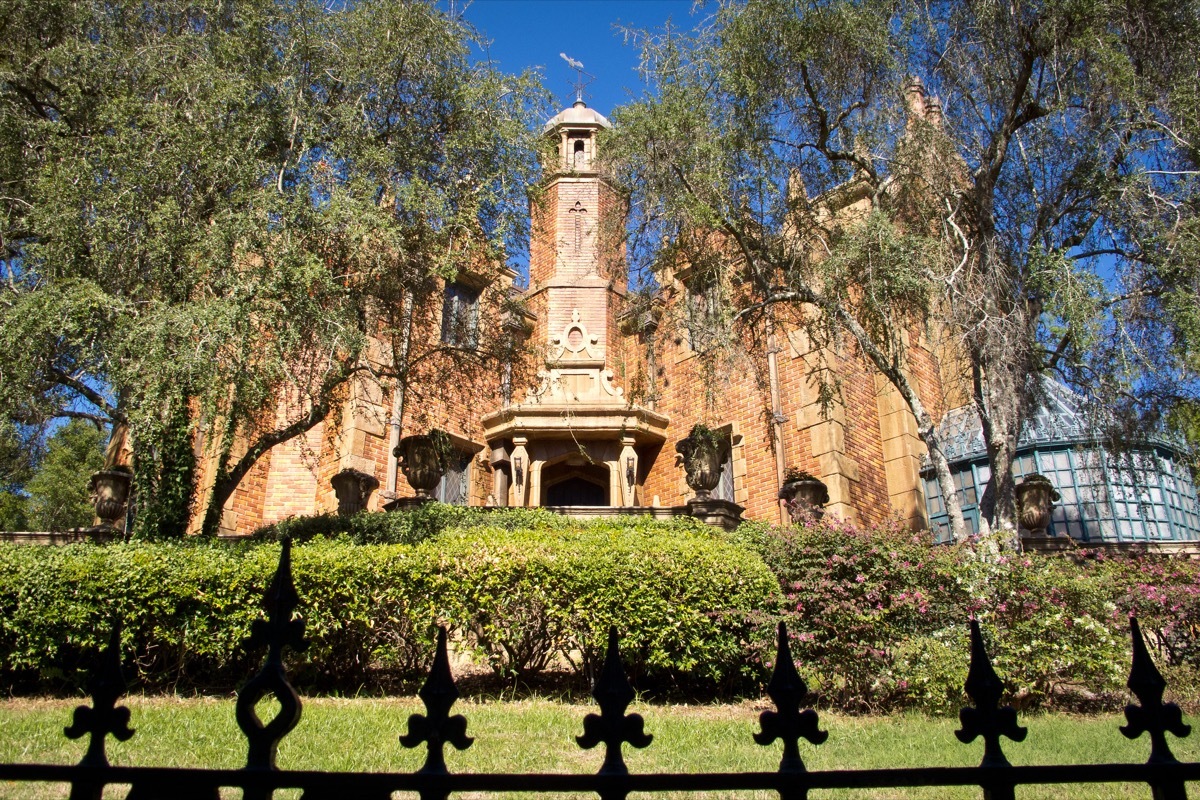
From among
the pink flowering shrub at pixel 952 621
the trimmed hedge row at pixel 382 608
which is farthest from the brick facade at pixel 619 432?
the trimmed hedge row at pixel 382 608

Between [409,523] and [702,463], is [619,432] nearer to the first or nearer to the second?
[702,463]

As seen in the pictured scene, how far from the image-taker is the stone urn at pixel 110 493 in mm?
13705

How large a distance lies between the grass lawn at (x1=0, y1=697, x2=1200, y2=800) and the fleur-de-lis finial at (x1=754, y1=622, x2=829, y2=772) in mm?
3304

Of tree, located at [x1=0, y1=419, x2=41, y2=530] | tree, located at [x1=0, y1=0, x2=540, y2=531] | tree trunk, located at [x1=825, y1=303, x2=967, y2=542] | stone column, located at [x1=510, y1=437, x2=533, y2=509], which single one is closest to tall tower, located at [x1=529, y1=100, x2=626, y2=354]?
stone column, located at [x1=510, y1=437, x2=533, y2=509]

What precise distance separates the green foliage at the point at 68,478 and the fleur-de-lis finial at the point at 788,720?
2824 centimetres

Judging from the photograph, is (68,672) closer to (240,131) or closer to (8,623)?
(8,623)

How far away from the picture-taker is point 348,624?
800 cm

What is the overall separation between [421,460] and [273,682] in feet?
42.4

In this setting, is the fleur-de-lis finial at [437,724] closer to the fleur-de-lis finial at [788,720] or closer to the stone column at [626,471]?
the fleur-de-lis finial at [788,720]

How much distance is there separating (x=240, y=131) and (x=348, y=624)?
21.0 ft

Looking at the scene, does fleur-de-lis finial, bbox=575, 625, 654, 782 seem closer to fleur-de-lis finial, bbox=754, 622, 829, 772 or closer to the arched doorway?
fleur-de-lis finial, bbox=754, 622, 829, 772

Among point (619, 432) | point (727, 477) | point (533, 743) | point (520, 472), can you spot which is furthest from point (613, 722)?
point (727, 477)

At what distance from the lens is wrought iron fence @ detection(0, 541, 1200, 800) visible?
5.25ft

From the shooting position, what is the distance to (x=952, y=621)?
28.2 ft
